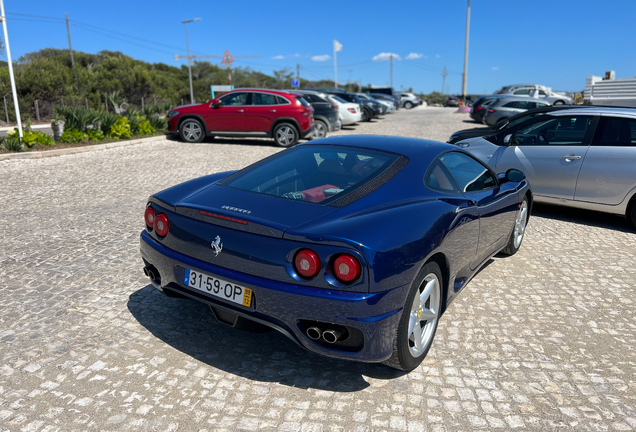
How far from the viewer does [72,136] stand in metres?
13.3

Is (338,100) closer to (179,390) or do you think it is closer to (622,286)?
(622,286)

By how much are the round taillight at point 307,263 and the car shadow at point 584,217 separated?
5834 mm

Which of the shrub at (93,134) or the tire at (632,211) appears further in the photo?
the shrub at (93,134)

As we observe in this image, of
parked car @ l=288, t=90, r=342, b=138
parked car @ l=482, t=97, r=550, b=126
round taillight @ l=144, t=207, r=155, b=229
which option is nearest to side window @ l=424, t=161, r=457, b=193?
round taillight @ l=144, t=207, r=155, b=229

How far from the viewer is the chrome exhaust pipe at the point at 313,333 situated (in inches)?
107

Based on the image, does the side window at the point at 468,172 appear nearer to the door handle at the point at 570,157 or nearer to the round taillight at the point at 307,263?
the round taillight at the point at 307,263

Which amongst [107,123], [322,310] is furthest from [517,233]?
[107,123]

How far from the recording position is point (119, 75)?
3794 centimetres

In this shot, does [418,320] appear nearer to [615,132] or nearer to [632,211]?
[632,211]

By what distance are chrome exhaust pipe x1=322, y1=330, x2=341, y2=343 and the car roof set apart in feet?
4.89

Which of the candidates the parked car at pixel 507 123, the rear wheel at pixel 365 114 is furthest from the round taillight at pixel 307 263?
the rear wheel at pixel 365 114

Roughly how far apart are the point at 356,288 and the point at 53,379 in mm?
1887

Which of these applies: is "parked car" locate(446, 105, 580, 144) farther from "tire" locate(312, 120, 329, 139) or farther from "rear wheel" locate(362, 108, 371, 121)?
"rear wheel" locate(362, 108, 371, 121)

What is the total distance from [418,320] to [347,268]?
2.60 ft
